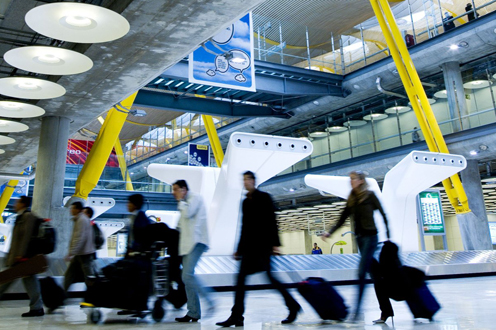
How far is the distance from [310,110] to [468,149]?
410 inches

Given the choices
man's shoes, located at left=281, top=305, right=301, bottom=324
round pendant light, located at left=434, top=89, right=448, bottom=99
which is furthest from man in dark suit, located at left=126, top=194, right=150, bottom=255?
round pendant light, located at left=434, top=89, right=448, bottom=99

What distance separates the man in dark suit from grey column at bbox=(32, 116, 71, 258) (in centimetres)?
763

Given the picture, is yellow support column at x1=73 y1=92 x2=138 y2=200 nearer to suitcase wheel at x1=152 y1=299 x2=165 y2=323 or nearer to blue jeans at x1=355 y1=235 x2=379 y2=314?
suitcase wheel at x1=152 y1=299 x2=165 y2=323

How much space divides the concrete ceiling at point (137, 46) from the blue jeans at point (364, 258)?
485 cm

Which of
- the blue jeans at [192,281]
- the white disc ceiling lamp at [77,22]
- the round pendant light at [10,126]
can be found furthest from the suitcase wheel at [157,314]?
the round pendant light at [10,126]

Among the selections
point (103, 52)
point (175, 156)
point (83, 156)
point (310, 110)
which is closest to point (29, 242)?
point (103, 52)

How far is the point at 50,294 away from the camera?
21.5 feet

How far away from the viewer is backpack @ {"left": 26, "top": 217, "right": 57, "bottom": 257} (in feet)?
20.5

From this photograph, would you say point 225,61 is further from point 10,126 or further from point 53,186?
point 10,126

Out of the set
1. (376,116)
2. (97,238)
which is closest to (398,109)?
(376,116)

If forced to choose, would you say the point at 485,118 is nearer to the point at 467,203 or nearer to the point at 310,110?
the point at 467,203

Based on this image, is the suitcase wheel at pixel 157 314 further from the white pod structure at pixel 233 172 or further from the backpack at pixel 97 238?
the white pod structure at pixel 233 172

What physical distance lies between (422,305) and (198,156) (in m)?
24.1

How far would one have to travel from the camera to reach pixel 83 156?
103 ft
